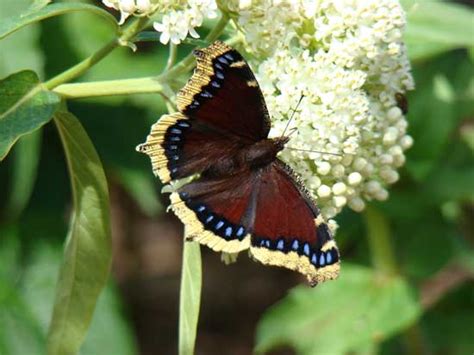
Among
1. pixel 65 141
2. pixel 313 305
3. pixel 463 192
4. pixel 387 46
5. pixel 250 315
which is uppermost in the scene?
pixel 387 46

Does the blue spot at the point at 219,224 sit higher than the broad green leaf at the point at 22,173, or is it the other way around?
the blue spot at the point at 219,224

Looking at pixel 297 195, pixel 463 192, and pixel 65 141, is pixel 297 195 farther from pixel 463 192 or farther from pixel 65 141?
pixel 463 192

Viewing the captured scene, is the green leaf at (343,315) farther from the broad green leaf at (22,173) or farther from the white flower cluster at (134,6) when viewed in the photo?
the white flower cluster at (134,6)

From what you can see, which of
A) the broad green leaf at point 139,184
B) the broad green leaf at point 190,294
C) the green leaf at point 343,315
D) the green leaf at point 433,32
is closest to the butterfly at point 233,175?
the broad green leaf at point 190,294

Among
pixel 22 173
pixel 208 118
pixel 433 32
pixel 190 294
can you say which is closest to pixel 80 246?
pixel 190 294

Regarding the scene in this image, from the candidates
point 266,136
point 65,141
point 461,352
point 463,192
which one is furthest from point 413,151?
point 65,141

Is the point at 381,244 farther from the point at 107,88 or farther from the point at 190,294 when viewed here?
the point at 107,88
